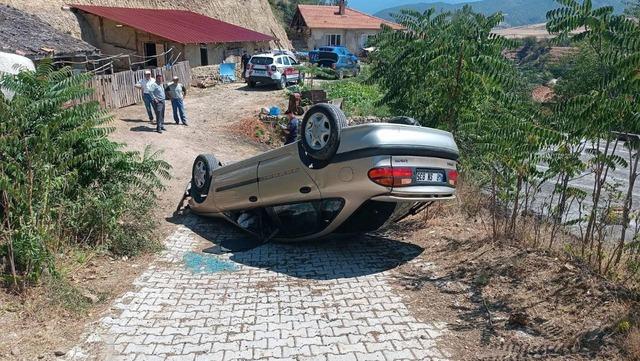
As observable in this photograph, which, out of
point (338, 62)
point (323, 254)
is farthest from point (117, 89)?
point (338, 62)

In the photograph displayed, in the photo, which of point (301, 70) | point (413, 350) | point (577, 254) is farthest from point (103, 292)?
point (301, 70)

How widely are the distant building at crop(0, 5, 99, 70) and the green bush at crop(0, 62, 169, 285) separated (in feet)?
38.9

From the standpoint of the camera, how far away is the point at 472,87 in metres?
8.35

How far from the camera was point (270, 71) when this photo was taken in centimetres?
2619

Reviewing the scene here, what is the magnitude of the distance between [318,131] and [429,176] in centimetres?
144

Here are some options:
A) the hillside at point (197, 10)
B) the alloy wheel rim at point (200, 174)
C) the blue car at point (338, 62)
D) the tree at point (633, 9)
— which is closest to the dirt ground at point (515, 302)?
the tree at point (633, 9)

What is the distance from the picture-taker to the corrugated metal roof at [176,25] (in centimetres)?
2797

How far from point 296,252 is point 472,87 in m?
4.13

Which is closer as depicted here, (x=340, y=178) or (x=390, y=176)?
(x=390, y=176)

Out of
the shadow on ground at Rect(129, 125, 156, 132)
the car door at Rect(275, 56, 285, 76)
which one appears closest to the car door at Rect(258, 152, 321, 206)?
the shadow on ground at Rect(129, 125, 156, 132)

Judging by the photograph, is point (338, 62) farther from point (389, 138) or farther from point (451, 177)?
point (389, 138)

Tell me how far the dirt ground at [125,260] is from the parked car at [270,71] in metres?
3.19

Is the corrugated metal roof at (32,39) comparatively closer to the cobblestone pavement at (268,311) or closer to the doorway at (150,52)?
the doorway at (150,52)

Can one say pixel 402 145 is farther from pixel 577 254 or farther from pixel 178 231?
pixel 178 231
